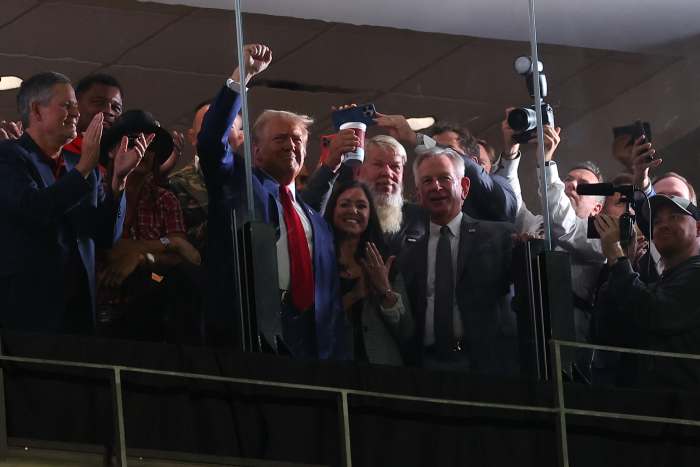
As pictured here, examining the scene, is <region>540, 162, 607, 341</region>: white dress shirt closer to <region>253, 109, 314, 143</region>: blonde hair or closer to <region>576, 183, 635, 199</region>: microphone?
<region>576, 183, 635, 199</region>: microphone

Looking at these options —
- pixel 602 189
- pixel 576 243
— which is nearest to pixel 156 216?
pixel 576 243

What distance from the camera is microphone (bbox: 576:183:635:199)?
10484mm

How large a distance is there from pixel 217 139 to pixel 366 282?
1192mm

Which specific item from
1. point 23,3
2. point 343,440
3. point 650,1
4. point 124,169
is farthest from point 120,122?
point 650,1

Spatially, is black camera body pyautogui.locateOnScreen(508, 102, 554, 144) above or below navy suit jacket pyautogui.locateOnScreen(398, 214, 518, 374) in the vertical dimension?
above

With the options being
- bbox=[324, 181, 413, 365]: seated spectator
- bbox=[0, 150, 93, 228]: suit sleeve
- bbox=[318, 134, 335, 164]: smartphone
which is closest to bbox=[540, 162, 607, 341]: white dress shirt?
bbox=[324, 181, 413, 365]: seated spectator

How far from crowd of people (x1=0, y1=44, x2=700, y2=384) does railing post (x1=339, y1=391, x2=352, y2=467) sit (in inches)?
45.1

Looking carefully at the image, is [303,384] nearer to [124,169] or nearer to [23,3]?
[124,169]

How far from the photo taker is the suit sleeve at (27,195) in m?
Answer: 9.38

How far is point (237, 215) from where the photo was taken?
9734 millimetres

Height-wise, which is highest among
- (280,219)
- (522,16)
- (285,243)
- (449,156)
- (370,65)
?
(522,16)

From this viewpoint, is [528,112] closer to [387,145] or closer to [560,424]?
[387,145]

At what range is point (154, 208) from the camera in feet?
31.7

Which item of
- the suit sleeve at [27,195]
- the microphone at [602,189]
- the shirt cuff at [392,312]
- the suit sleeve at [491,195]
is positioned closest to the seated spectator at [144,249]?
the suit sleeve at [27,195]
